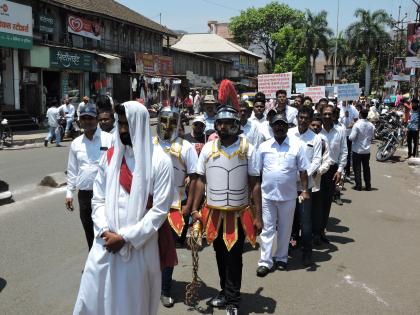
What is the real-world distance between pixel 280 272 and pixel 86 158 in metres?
2.52

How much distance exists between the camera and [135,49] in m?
36.8

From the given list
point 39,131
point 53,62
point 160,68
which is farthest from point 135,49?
point 39,131

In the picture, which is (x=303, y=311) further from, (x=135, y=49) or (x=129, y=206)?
(x=135, y=49)

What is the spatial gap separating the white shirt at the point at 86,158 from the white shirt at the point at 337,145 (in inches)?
140

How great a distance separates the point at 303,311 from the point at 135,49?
3425 cm

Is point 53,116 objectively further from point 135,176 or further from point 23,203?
point 135,176

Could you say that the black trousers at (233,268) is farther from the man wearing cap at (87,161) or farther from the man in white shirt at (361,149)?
the man in white shirt at (361,149)

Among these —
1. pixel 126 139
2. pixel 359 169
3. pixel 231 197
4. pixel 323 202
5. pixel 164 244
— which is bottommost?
pixel 359 169

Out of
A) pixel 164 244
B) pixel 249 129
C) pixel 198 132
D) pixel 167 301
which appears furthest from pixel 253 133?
pixel 164 244

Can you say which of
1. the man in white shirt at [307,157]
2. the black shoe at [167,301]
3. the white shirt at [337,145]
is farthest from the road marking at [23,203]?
the white shirt at [337,145]

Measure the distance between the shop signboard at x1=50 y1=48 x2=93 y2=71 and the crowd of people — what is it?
1850 centimetres

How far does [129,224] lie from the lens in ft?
10.1

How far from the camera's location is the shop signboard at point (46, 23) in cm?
2453

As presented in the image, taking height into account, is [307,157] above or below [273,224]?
above
